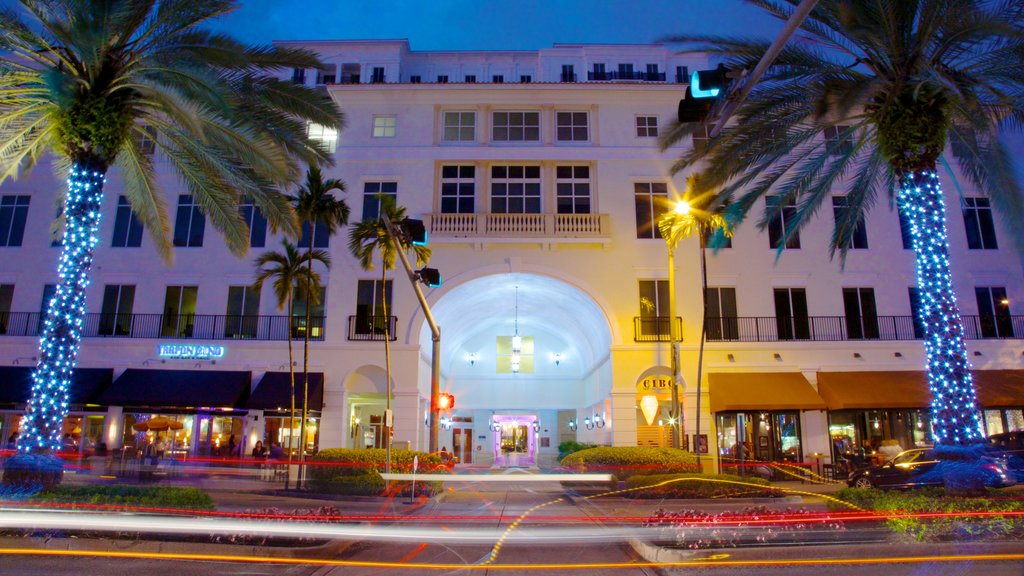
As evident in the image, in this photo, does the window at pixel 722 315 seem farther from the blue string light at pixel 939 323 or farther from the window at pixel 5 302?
the window at pixel 5 302

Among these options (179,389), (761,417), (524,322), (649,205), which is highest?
(649,205)

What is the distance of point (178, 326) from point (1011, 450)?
33730 millimetres

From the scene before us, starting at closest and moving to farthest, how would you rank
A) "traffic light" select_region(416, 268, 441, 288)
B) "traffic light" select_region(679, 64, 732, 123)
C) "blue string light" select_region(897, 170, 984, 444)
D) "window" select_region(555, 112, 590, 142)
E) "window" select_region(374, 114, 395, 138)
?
"traffic light" select_region(679, 64, 732, 123)
"blue string light" select_region(897, 170, 984, 444)
"traffic light" select_region(416, 268, 441, 288)
"window" select_region(374, 114, 395, 138)
"window" select_region(555, 112, 590, 142)

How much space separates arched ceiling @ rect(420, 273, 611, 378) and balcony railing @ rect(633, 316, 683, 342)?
1.46 m

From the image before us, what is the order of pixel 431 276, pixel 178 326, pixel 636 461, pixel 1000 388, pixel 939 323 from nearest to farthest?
pixel 939 323 → pixel 431 276 → pixel 636 461 → pixel 1000 388 → pixel 178 326

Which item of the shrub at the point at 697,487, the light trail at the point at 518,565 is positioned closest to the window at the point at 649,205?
the shrub at the point at 697,487

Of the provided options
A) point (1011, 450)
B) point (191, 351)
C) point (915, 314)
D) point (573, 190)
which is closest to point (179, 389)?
point (191, 351)

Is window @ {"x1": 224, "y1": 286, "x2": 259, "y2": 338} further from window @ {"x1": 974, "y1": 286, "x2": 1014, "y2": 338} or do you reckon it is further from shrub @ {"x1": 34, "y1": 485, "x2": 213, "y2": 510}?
window @ {"x1": 974, "y1": 286, "x2": 1014, "y2": 338}

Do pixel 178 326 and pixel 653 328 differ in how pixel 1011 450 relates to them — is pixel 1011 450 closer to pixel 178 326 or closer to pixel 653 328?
pixel 653 328

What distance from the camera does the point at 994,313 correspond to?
32.8 meters

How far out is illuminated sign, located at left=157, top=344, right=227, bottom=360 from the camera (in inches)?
1267

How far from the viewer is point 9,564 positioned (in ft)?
34.9

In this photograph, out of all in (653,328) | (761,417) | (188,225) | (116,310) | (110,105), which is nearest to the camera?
(110,105)

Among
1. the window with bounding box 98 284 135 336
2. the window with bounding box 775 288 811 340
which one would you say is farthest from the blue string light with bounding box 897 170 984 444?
the window with bounding box 98 284 135 336
